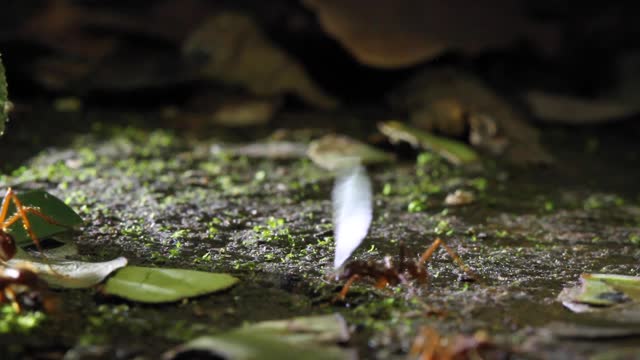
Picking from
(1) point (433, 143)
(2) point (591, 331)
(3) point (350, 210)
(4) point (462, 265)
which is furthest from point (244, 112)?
(2) point (591, 331)

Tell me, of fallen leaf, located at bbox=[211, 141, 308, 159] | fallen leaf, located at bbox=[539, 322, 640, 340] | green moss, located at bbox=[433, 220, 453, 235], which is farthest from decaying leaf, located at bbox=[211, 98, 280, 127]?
Result: fallen leaf, located at bbox=[539, 322, 640, 340]

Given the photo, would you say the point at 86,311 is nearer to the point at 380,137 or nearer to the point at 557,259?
the point at 557,259

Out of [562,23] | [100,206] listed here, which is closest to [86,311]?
[100,206]

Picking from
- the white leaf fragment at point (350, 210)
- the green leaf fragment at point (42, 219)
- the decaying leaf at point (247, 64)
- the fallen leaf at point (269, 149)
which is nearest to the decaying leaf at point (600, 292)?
the white leaf fragment at point (350, 210)

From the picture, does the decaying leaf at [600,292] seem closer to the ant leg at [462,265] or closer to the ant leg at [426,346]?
the ant leg at [462,265]

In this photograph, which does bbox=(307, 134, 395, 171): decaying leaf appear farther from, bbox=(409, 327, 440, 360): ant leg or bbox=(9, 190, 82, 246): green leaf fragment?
bbox=(409, 327, 440, 360): ant leg

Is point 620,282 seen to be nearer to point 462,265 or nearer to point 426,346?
point 462,265

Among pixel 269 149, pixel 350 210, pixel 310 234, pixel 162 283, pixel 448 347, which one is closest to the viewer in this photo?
pixel 448 347
